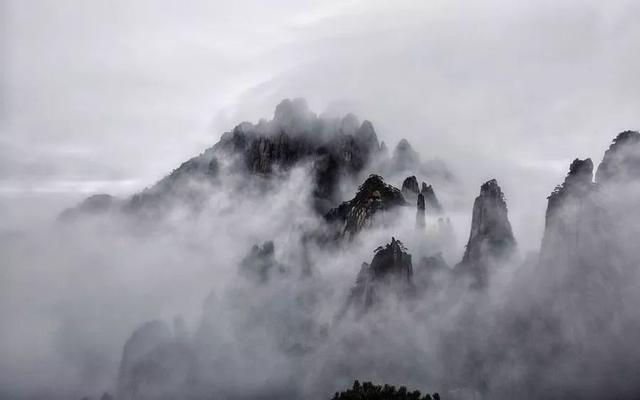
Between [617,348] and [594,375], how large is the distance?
40.2ft

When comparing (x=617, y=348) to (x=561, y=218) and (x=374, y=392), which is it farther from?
(x=374, y=392)

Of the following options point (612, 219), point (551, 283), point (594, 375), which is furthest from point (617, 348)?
point (612, 219)

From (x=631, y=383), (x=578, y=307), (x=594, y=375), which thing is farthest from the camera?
(x=578, y=307)

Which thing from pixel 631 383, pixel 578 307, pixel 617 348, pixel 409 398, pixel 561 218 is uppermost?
pixel 561 218

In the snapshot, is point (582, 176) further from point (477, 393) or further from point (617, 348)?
point (477, 393)

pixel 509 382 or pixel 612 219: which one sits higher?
pixel 612 219

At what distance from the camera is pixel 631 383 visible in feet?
538

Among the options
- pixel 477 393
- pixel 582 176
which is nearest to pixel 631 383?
pixel 477 393

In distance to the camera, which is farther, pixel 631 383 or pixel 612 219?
pixel 612 219

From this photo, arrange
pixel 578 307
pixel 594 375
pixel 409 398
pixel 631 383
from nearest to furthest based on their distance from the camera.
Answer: pixel 409 398 < pixel 631 383 < pixel 594 375 < pixel 578 307

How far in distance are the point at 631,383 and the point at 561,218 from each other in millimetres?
55347

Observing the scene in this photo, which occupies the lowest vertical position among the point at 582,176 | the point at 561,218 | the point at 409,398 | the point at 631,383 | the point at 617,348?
the point at 409,398

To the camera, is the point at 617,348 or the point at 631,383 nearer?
the point at 631,383

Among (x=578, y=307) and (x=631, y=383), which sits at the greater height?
(x=578, y=307)
